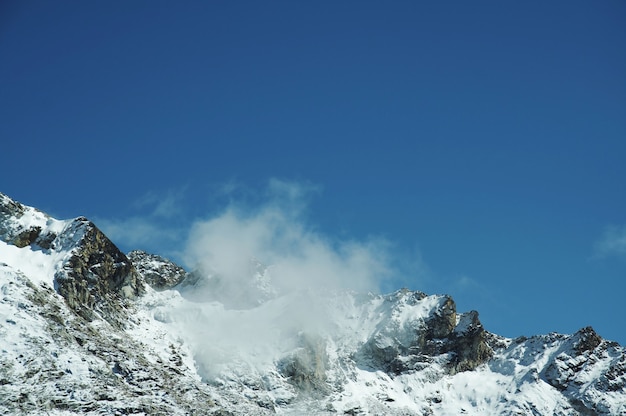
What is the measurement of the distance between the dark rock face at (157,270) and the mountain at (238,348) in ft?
1.46

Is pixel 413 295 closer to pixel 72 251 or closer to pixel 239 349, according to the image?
pixel 239 349

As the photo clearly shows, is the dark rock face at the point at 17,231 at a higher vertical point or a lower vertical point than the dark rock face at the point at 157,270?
lower

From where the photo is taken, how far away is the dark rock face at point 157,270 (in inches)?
6746

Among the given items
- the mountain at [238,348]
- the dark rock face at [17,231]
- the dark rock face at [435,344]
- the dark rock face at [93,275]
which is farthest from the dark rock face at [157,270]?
the dark rock face at [435,344]

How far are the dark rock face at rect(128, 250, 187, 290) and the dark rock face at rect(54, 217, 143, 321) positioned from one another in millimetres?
13280

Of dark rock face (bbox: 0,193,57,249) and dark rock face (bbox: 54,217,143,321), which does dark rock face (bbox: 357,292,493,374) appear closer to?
dark rock face (bbox: 54,217,143,321)

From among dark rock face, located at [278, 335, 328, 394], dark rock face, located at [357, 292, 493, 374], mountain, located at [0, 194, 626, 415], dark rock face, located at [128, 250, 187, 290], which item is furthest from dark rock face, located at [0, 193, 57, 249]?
dark rock face, located at [357, 292, 493, 374]

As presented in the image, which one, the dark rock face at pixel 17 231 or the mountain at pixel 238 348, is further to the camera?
the dark rock face at pixel 17 231

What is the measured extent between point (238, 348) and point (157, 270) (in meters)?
38.5

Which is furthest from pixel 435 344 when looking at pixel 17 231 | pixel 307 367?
pixel 17 231

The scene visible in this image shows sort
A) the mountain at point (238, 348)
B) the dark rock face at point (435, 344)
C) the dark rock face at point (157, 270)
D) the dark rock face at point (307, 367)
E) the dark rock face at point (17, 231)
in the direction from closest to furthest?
the mountain at point (238, 348), the dark rock face at point (17, 231), the dark rock face at point (307, 367), the dark rock face at point (435, 344), the dark rock face at point (157, 270)

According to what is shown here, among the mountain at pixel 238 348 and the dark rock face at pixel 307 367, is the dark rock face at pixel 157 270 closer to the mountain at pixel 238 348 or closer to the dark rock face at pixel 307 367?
the mountain at pixel 238 348

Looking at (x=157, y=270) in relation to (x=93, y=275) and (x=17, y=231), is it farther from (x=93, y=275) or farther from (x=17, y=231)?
(x=17, y=231)

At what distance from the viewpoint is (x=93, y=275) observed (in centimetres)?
13900
